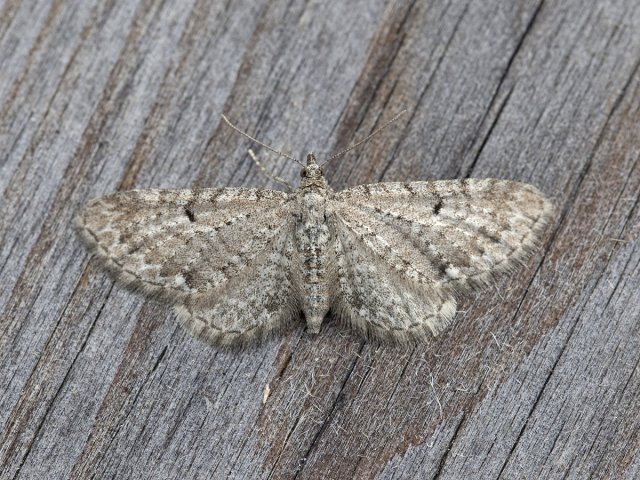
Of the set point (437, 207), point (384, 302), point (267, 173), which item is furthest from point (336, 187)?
point (384, 302)

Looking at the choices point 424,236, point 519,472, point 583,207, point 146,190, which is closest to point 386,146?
point 424,236

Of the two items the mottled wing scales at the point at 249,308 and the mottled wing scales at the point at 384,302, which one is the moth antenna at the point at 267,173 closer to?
the mottled wing scales at the point at 249,308

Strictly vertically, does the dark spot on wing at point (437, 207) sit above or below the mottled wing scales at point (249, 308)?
above

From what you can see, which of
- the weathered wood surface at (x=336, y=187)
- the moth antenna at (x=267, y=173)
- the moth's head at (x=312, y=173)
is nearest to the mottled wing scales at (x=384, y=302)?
the weathered wood surface at (x=336, y=187)

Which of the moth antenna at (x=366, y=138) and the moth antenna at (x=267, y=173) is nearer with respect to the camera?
the moth antenna at (x=366, y=138)

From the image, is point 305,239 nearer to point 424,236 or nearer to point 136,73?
point 424,236

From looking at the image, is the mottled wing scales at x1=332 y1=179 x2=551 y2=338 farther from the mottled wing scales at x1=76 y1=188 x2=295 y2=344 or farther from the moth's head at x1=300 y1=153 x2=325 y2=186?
the mottled wing scales at x1=76 y1=188 x2=295 y2=344

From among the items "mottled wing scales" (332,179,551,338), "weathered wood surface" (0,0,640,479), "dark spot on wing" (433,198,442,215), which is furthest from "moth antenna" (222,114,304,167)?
"dark spot on wing" (433,198,442,215)
